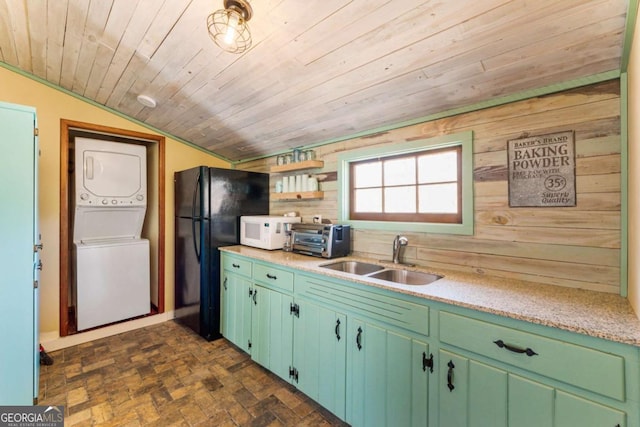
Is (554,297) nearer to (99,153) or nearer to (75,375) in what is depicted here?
A: (75,375)

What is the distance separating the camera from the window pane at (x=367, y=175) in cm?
234

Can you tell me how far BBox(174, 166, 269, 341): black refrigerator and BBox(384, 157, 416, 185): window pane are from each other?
1.48 m

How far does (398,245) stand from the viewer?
1.99 meters

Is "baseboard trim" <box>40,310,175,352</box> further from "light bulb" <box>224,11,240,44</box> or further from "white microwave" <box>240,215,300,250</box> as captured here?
"light bulb" <box>224,11,240,44</box>

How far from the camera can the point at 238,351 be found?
101 inches

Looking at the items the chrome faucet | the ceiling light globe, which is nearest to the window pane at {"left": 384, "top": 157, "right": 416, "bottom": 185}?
the chrome faucet

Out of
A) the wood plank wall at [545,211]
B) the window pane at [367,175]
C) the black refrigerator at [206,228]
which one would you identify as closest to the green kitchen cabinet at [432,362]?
the wood plank wall at [545,211]

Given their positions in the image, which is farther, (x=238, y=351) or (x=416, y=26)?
(x=238, y=351)

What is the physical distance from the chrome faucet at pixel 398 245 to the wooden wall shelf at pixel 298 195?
0.87m

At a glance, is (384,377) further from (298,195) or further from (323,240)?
(298,195)

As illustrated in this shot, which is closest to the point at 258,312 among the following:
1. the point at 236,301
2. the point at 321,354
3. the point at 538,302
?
the point at 236,301

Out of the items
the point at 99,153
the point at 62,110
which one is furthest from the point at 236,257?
the point at 62,110

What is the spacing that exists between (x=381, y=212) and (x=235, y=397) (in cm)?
173

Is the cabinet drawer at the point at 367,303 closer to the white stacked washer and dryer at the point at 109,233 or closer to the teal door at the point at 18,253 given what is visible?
the teal door at the point at 18,253
